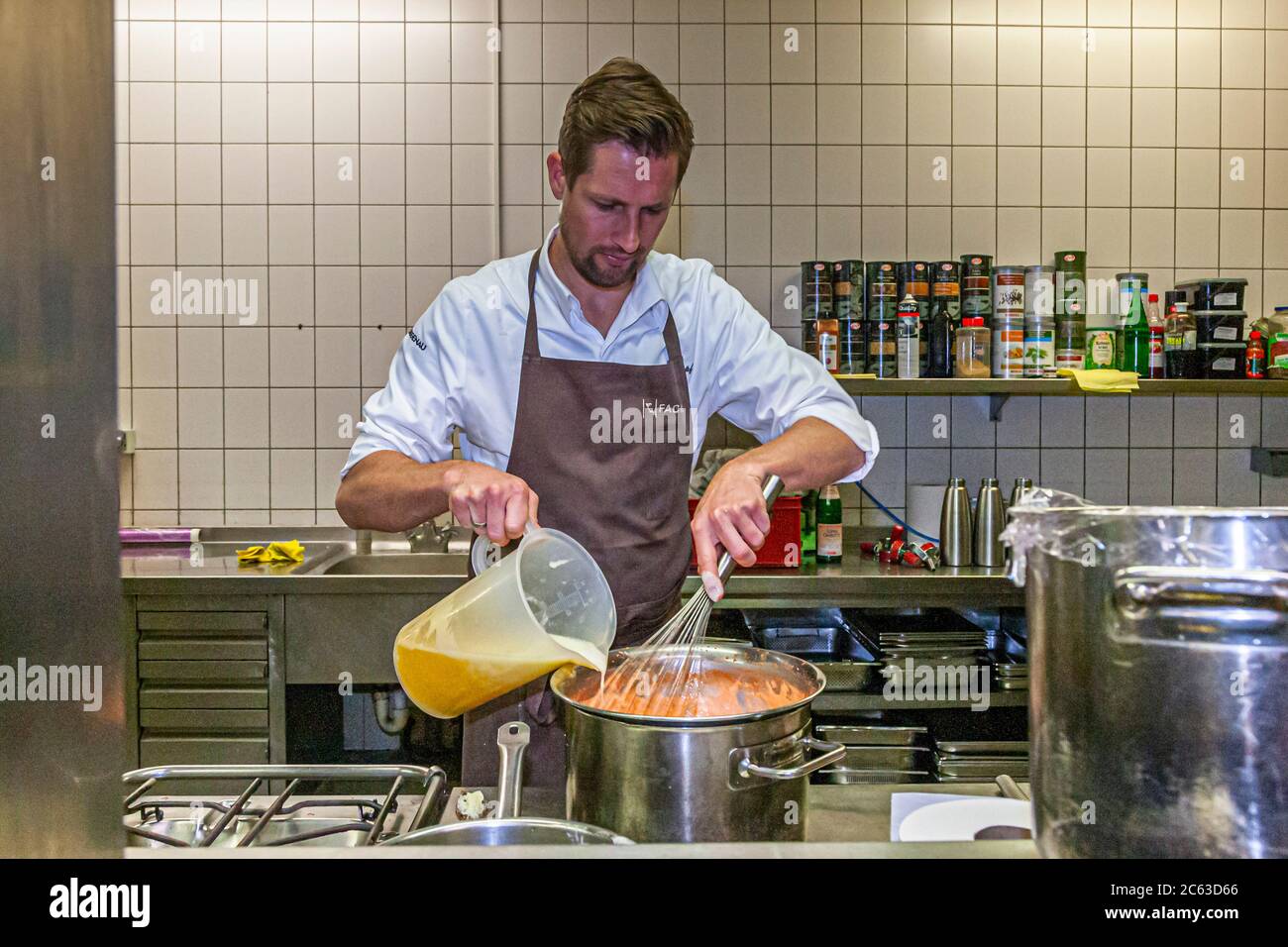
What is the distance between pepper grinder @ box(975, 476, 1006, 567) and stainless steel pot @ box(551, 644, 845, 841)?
7.02 feet

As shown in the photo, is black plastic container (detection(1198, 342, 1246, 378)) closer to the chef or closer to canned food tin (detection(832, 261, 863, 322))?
canned food tin (detection(832, 261, 863, 322))

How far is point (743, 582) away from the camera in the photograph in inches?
108

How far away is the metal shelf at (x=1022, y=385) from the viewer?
9.78ft

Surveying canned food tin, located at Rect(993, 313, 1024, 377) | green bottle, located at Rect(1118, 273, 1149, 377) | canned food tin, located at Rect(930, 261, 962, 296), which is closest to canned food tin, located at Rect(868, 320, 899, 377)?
canned food tin, located at Rect(930, 261, 962, 296)

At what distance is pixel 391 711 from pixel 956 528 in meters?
1.70

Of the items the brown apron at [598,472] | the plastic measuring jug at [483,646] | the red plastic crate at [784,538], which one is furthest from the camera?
the red plastic crate at [784,538]

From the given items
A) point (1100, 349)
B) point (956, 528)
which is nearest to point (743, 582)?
point (956, 528)

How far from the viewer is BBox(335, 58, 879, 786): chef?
1652 millimetres

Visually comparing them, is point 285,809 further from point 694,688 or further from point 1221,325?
point 1221,325

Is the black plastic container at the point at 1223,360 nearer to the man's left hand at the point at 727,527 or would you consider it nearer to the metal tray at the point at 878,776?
the metal tray at the point at 878,776

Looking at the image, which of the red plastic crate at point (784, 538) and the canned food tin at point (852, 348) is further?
the canned food tin at point (852, 348)

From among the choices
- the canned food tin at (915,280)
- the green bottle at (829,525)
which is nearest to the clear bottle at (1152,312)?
the canned food tin at (915,280)

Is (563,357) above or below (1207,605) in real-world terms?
above

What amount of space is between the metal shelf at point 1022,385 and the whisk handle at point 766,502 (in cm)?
164
